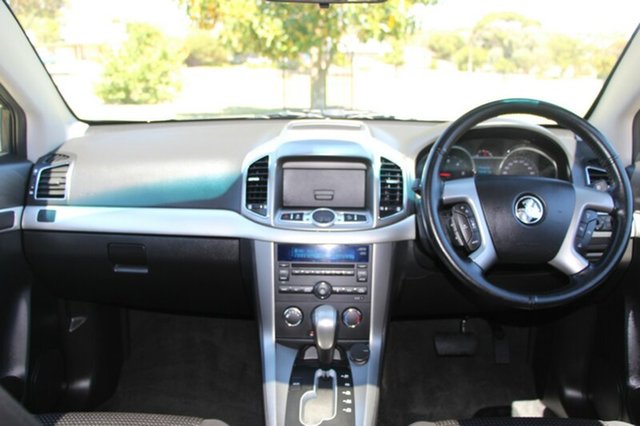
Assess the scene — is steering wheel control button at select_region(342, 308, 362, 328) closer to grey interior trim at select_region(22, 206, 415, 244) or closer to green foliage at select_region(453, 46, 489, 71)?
grey interior trim at select_region(22, 206, 415, 244)

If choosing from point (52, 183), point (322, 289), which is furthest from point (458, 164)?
point (52, 183)

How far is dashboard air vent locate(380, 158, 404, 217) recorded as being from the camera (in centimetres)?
236

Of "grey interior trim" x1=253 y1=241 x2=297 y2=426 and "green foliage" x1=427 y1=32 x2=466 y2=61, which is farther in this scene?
"green foliage" x1=427 y1=32 x2=466 y2=61

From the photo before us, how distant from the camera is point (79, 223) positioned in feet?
8.27

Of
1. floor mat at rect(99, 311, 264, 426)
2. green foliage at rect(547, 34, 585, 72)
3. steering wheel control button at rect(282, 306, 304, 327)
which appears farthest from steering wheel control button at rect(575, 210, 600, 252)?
green foliage at rect(547, 34, 585, 72)

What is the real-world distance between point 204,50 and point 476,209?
18.5 ft

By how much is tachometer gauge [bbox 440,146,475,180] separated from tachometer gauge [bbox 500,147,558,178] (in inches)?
5.9

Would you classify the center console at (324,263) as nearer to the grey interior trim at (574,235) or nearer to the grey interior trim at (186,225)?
the grey interior trim at (186,225)

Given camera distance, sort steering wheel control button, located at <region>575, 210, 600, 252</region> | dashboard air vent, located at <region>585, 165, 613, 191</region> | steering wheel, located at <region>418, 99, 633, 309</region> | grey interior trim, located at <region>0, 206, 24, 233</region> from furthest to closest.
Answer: grey interior trim, located at <region>0, 206, 24, 233</region>, dashboard air vent, located at <region>585, 165, 613, 191</region>, steering wheel control button, located at <region>575, 210, 600, 252</region>, steering wheel, located at <region>418, 99, 633, 309</region>

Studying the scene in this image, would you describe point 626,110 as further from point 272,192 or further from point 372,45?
point 372,45

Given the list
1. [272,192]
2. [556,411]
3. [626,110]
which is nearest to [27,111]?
[272,192]

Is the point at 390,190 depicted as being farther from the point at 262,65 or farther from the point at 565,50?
the point at 565,50

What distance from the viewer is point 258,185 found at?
2383 mm

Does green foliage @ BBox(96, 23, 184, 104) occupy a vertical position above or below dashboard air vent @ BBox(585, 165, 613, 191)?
above
